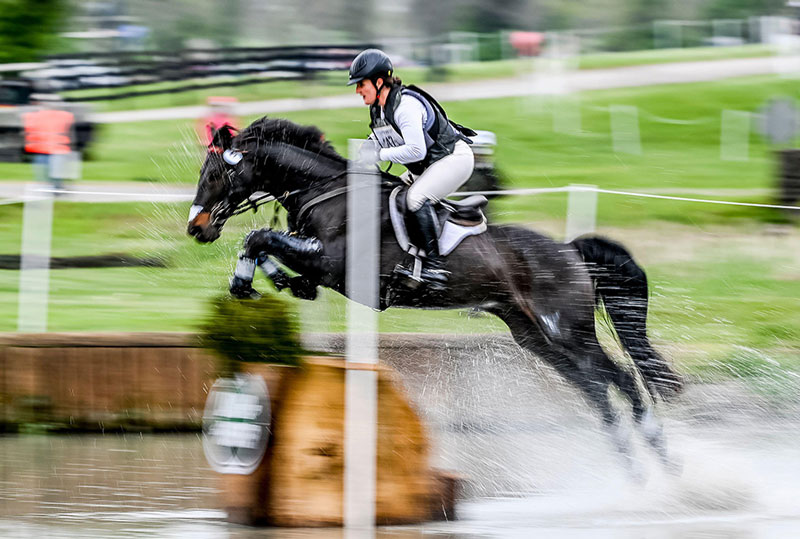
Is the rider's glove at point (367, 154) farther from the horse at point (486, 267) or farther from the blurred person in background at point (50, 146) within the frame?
the blurred person in background at point (50, 146)

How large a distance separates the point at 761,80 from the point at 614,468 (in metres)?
16.2

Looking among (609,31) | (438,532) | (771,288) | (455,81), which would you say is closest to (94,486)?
(438,532)

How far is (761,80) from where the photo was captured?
20297 millimetres

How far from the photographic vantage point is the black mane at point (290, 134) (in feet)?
19.0

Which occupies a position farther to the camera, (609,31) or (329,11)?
(609,31)

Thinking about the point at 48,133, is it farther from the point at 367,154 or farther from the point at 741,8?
the point at 741,8

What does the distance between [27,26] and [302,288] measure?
29.1 ft

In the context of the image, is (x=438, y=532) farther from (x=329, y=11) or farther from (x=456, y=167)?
(x=329, y=11)

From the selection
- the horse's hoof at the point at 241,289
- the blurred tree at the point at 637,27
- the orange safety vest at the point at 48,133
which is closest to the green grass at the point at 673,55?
the blurred tree at the point at 637,27

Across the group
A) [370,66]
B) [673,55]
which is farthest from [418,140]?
[673,55]

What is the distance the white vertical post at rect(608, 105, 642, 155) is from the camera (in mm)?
15847

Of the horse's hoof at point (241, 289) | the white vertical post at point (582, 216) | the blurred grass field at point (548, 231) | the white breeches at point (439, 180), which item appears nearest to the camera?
the horse's hoof at point (241, 289)

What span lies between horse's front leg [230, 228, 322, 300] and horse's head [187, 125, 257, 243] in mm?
Answer: 364

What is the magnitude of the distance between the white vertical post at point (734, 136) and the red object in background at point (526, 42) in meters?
3.83
